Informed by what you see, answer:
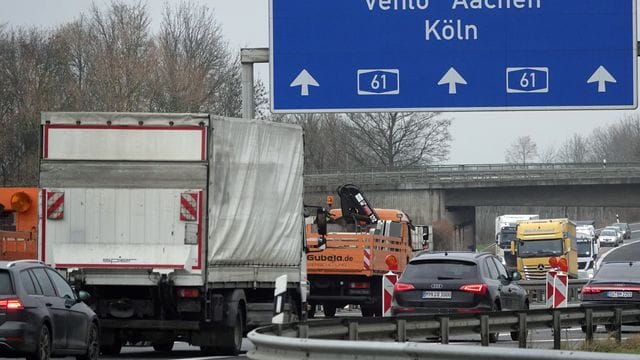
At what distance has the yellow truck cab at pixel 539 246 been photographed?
193 ft

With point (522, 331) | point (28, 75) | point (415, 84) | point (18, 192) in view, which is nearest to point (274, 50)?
point (415, 84)

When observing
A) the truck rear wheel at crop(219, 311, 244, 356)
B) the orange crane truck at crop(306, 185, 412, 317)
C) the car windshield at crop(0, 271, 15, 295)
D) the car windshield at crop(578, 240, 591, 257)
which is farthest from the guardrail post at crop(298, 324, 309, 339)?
the car windshield at crop(578, 240, 591, 257)

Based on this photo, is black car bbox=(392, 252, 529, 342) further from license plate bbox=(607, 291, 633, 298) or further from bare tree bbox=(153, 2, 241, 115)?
bare tree bbox=(153, 2, 241, 115)

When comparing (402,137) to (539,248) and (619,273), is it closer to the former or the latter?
(539,248)

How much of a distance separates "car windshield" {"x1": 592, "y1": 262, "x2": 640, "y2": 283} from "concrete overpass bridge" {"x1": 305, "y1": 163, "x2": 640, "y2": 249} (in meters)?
43.7

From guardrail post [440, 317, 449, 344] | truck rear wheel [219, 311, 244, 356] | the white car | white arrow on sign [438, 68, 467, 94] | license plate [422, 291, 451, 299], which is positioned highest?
white arrow on sign [438, 68, 467, 94]

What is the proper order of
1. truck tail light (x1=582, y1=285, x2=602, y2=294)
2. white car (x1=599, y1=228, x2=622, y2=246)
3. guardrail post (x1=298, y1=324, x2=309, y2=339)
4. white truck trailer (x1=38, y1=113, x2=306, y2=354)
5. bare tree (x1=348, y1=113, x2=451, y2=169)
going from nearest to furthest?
guardrail post (x1=298, y1=324, x2=309, y2=339) → white truck trailer (x1=38, y1=113, x2=306, y2=354) → truck tail light (x1=582, y1=285, x2=602, y2=294) → bare tree (x1=348, y1=113, x2=451, y2=169) → white car (x1=599, y1=228, x2=622, y2=246)

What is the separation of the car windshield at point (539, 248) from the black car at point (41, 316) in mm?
42257

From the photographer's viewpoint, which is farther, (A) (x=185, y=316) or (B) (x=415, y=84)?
(B) (x=415, y=84)

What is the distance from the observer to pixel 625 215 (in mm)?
170750

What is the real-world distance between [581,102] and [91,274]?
8168 mm

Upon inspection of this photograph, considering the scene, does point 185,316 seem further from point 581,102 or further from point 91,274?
point 581,102

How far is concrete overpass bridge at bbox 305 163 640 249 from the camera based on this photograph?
2896 inches

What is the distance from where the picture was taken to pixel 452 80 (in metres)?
22.5
